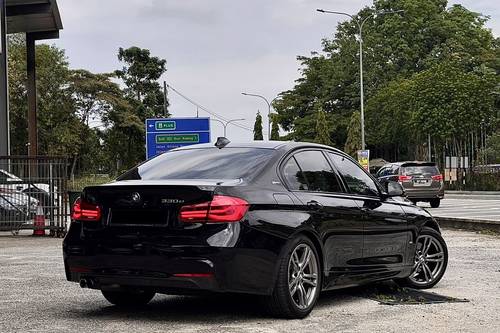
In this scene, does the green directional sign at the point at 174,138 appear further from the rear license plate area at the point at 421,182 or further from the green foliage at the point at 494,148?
the green foliage at the point at 494,148

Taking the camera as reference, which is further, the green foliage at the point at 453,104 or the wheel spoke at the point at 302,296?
the green foliage at the point at 453,104

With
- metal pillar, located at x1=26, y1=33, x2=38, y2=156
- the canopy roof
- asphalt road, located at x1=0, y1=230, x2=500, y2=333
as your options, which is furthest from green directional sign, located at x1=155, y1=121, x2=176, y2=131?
asphalt road, located at x1=0, y1=230, x2=500, y2=333

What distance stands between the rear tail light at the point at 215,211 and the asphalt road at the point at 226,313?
84cm

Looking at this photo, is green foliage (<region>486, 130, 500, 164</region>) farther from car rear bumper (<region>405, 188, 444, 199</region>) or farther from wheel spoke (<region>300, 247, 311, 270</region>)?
wheel spoke (<region>300, 247, 311, 270</region>)

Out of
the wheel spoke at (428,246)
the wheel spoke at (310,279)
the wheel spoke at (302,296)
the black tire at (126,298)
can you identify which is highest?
the wheel spoke at (428,246)

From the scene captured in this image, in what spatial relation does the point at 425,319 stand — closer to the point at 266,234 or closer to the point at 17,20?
the point at 266,234

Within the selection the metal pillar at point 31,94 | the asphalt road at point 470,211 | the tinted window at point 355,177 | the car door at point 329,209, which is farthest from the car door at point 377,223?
the metal pillar at point 31,94

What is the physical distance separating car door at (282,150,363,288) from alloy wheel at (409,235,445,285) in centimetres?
135

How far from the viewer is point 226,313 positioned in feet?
22.2

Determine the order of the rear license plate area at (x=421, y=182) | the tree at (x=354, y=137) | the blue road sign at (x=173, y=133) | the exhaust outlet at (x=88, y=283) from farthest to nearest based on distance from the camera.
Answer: the tree at (x=354, y=137) < the rear license plate area at (x=421, y=182) < the blue road sign at (x=173, y=133) < the exhaust outlet at (x=88, y=283)

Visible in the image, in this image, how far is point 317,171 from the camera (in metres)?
7.30

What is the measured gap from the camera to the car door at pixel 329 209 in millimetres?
6816

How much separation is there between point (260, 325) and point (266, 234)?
2.33ft

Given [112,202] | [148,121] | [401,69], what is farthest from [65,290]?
[401,69]
